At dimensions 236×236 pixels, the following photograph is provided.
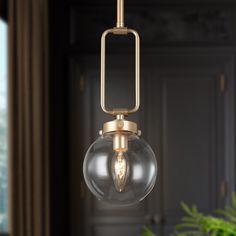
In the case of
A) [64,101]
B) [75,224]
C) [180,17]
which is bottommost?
[75,224]

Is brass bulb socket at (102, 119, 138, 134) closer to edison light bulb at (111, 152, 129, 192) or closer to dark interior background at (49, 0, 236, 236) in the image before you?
edison light bulb at (111, 152, 129, 192)

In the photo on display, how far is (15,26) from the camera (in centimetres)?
350

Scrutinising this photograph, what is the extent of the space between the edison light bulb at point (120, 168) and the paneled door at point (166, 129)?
295cm

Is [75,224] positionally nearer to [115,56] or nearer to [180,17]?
[115,56]

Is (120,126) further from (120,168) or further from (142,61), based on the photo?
(142,61)

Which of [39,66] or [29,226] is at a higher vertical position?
[39,66]

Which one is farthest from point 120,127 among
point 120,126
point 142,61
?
point 142,61

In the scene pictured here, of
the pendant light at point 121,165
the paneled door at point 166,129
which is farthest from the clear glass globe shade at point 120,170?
the paneled door at point 166,129

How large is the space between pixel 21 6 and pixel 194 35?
3.94ft

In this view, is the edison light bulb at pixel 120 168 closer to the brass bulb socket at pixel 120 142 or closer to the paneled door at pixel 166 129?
the brass bulb socket at pixel 120 142

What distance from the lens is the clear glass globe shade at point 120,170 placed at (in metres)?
1.17

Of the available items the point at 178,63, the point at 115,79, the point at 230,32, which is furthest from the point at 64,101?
the point at 230,32

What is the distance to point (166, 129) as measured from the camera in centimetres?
413

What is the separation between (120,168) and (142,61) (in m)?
2.99
